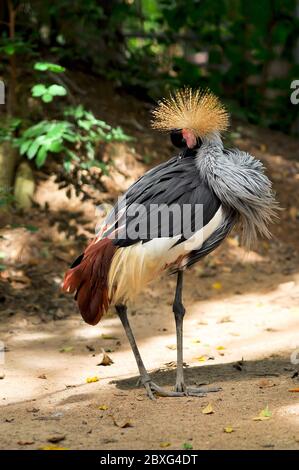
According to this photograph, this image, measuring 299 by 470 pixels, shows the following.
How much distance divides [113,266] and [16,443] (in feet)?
3.50

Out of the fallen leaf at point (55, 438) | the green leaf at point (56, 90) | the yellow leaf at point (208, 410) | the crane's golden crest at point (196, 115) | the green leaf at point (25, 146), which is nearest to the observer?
the fallen leaf at point (55, 438)

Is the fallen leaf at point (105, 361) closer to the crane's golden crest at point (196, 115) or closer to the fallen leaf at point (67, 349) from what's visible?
the fallen leaf at point (67, 349)

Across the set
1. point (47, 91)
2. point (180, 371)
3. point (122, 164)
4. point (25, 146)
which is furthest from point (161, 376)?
point (122, 164)

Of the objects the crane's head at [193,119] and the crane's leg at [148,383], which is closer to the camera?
the crane's leg at [148,383]

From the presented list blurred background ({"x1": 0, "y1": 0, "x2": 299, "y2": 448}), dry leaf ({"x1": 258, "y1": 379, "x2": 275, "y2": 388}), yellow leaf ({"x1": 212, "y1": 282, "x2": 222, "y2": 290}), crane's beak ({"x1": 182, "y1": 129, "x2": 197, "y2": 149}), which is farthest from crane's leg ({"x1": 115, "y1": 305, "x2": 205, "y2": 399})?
yellow leaf ({"x1": 212, "y1": 282, "x2": 222, "y2": 290})

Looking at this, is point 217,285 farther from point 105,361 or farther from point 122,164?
point 105,361

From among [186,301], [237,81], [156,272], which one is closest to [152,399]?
[156,272]

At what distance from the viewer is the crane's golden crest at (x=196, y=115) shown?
14.4 ft

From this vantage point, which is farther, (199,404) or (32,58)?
(32,58)

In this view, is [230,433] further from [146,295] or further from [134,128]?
A: [134,128]

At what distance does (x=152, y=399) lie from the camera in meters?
4.25

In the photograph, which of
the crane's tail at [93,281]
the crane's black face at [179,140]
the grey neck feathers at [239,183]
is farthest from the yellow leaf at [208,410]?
the crane's black face at [179,140]

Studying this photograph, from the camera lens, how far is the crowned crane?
13.7 feet

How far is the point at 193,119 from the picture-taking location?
441cm
